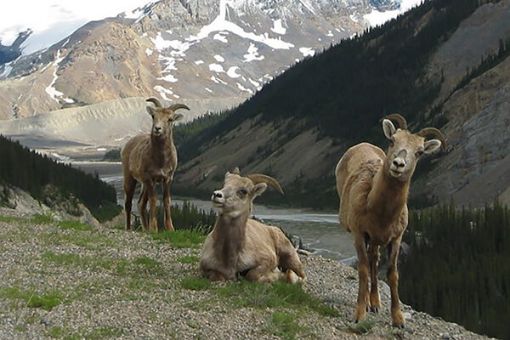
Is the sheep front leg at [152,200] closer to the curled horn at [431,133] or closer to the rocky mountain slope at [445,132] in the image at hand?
the curled horn at [431,133]

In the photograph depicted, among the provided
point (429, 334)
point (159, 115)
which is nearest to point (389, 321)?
point (429, 334)

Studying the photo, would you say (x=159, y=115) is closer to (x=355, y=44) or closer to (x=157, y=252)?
(x=157, y=252)

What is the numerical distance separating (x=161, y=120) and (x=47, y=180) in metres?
51.6

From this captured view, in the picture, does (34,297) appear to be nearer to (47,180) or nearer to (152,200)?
(152,200)

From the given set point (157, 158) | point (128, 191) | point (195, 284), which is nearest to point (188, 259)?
point (195, 284)

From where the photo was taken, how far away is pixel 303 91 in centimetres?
19462

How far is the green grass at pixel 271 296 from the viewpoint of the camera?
13.5 metres

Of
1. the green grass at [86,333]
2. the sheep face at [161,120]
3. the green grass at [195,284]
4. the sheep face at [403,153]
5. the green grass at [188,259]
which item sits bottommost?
the green grass at [86,333]

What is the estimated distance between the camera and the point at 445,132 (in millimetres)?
115875

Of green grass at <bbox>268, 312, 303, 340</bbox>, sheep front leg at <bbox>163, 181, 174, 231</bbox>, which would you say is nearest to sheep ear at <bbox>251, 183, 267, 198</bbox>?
green grass at <bbox>268, 312, 303, 340</bbox>

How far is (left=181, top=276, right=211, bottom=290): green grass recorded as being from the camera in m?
14.2

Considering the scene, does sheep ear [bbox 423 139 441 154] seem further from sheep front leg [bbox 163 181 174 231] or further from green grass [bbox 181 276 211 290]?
sheep front leg [bbox 163 181 174 231]

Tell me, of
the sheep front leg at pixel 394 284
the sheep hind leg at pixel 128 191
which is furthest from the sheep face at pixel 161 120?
the sheep front leg at pixel 394 284

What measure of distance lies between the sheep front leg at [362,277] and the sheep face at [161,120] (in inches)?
341
